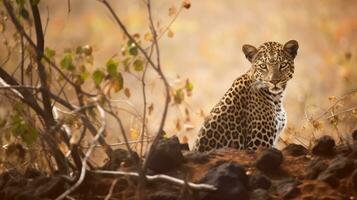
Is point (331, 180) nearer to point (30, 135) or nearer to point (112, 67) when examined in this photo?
point (112, 67)

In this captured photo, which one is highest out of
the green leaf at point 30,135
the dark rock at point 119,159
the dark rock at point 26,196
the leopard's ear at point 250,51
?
the leopard's ear at point 250,51

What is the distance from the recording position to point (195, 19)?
99.6ft

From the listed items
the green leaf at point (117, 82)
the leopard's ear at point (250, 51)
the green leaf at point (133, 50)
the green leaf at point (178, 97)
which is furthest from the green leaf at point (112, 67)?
the leopard's ear at point (250, 51)

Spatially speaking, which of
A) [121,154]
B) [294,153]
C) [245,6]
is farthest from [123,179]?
[245,6]

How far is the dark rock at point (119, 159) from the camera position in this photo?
25.3ft

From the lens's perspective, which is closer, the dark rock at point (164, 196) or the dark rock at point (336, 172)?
the dark rock at point (164, 196)

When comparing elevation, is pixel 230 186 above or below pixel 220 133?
below

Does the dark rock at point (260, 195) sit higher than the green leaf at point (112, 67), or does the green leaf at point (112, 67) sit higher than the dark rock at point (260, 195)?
the green leaf at point (112, 67)

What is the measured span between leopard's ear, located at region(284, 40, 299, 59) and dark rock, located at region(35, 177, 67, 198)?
2.85 metres

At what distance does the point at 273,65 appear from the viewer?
9008 mm

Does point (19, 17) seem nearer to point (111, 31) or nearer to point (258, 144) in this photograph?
point (258, 144)

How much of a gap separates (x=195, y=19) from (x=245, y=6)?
1.83 meters

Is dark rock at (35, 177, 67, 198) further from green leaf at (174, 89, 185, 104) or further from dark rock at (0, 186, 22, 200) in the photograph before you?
green leaf at (174, 89, 185, 104)

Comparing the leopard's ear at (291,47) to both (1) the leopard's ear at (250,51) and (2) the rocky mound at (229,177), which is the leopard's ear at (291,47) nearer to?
(1) the leopard's ear at (250,51)
